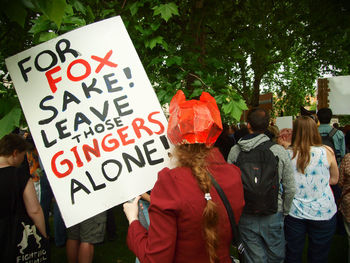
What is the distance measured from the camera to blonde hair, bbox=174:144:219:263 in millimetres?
1232

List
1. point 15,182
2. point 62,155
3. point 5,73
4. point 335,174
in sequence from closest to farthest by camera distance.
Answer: point 62,155, point 15,182, point 5,73, point 335,174

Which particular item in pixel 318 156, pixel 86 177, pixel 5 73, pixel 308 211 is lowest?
pixel 308 211

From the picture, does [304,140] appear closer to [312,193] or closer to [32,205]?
[312,193]

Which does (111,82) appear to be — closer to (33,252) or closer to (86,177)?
(86,177)

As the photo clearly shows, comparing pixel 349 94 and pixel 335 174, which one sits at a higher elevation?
pixel 349 94

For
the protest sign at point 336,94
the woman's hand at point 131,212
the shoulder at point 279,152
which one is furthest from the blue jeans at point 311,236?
the protest sign at point 336,94

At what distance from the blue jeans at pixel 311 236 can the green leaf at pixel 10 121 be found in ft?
8.50

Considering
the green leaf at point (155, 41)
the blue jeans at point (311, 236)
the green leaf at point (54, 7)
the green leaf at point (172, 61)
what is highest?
the green leaf at point (155, 41)

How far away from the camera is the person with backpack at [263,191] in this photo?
2369 millimetres

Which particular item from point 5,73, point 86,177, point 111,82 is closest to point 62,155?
point 86,177

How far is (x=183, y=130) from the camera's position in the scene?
1376 mm

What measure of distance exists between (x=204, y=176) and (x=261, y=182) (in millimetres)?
1237

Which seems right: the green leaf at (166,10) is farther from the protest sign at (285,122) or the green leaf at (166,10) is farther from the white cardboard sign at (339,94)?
the protest sign at (285,122)

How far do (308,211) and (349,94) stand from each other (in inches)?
142
